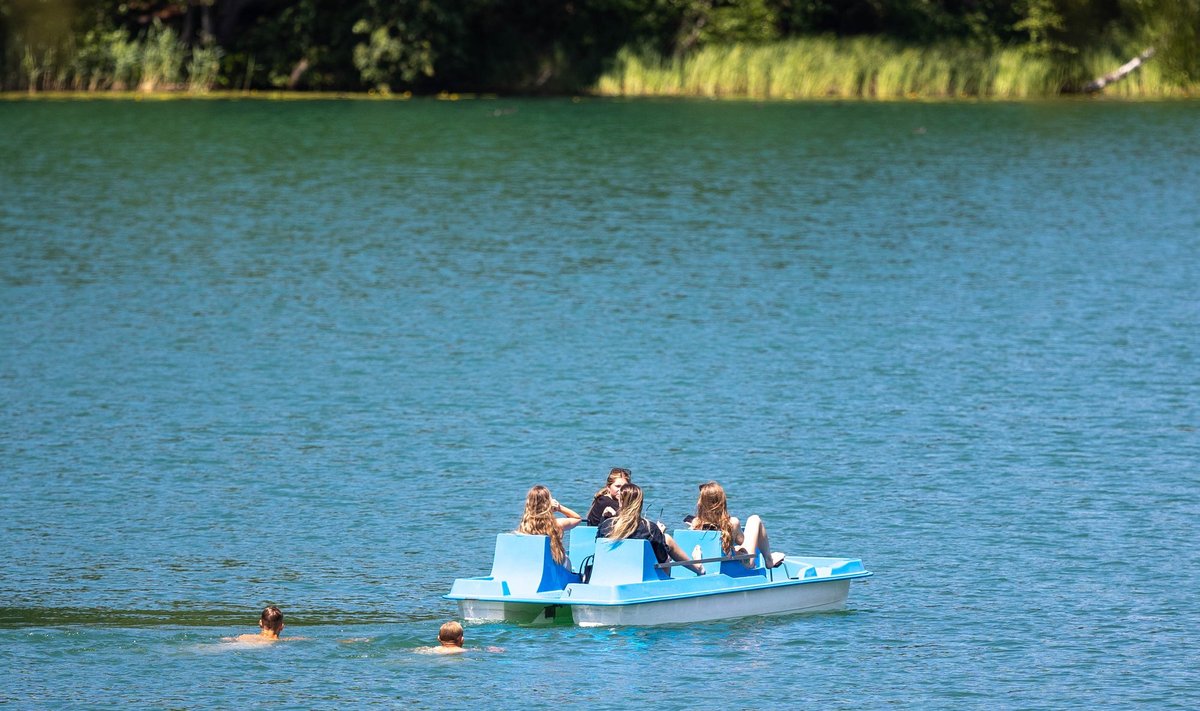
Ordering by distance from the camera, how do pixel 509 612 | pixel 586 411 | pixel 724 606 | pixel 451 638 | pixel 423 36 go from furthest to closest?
1. pixel 423 36
2. pixel 586 411
3. pixel 724 606
4. pixel 509 612
5. pixel 451 638

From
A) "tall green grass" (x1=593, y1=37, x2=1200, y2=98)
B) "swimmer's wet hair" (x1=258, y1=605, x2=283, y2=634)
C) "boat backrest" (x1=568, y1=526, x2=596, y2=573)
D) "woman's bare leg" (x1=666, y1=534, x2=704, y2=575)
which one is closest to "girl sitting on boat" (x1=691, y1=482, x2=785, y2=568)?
"woman's bare leg" (x1=666, y1=534, x2=704, y2=575)

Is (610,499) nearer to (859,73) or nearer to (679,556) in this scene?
(679,556)

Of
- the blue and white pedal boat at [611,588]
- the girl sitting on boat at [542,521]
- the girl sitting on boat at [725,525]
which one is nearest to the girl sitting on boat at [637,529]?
the blue and white pedal boat at [611,588]

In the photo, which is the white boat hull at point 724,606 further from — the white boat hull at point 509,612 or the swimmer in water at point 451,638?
the swimmer in water at point 451,638

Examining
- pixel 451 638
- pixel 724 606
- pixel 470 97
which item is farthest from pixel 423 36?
pixel 451 638

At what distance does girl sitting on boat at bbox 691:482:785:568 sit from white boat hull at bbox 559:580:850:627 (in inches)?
11.6

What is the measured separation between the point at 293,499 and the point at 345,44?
48.3m

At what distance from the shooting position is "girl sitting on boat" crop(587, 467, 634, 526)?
14516 mm

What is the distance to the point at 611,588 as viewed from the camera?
1381 cm

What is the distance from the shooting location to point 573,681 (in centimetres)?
1307

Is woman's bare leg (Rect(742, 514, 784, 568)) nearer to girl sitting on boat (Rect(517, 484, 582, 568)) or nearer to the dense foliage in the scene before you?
girl sitting on boat (Rect(517, 484, 582, 568))

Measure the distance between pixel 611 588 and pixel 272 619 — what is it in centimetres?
259

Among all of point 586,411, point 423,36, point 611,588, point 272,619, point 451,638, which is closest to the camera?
point 451,638

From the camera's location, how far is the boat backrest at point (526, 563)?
1393 centimetres
